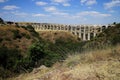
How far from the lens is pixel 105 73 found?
6.14 m

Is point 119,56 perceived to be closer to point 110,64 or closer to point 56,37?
point 110,64

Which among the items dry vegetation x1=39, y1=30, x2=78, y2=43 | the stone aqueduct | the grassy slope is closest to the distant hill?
the grassy slope

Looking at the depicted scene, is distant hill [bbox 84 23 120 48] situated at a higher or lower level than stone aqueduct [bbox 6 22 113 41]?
higher

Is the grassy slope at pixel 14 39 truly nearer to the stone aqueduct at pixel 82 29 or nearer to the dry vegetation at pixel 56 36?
the dry vegetation at pixel 56 36

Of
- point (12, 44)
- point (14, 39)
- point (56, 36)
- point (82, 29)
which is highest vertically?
point (14, 39)

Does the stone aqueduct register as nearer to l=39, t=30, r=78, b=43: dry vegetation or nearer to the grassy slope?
l=39, t=30, r=78, b=43: dry vegetation

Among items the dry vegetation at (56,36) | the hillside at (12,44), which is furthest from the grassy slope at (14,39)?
the dry vegetation at (56,36)

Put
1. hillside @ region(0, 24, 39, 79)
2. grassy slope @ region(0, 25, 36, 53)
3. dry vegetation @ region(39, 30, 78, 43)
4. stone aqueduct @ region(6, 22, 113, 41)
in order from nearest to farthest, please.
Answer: hillside @ region(0, 24, 39, 79) < grassy slope @ region(0, 25, 36, 53) < dry vegetation @ region(39, 30, 78, 43) < stone aqueduct @ region(6, 22, 113, 41)

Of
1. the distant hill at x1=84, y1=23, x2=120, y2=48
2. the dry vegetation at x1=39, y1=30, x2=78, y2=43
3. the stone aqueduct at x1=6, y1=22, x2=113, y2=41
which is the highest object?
the distant hill at x1=84, y1=23, x2=120, y2=48

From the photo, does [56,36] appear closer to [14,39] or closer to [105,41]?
[14,39]

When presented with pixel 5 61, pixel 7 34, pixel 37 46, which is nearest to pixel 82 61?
pixel 37 46

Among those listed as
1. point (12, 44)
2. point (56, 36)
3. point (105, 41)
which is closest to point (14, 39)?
point (12, 44)

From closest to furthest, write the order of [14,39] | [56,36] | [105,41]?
[105,41] < [14,39] < [56,36]

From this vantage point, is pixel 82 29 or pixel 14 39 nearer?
pixel 14 39
